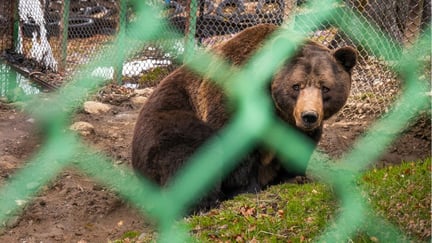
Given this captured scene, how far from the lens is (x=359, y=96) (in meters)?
6.21

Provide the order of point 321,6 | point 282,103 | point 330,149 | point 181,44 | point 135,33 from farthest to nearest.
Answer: point 181,44 → point 135,33 → point 321,6 → point 330,149 → point 282,103

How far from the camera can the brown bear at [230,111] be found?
4.11 m

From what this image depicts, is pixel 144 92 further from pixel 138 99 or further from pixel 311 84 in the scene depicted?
pixel 311 84

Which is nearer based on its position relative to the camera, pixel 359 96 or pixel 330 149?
pixel 330 149

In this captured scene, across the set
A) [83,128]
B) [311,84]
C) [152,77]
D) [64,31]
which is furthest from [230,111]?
[64,31]

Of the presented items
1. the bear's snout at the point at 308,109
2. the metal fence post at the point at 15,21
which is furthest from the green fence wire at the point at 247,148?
the metal fence post at the point at 15,21

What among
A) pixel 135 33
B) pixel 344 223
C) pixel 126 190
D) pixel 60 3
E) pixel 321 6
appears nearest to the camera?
pixel 344 223

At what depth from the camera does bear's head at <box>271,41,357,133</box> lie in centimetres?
405

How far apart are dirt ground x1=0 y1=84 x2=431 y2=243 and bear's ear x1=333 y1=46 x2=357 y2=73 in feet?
3.13

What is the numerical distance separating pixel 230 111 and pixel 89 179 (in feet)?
4.68

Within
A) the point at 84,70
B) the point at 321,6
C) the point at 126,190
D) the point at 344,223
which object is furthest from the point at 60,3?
the point at 344,223

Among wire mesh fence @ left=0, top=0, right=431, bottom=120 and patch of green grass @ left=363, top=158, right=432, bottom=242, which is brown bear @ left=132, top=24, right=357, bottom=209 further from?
wire mesh fence @ left=0, top=0, right=431, bottom=120

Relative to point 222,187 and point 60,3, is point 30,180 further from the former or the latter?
point 60,3

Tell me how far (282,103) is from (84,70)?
3508mm
